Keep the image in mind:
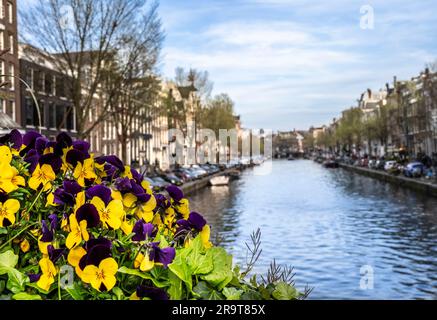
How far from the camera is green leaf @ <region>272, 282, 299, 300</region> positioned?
7.64ft

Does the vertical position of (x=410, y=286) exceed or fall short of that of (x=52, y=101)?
it falls short

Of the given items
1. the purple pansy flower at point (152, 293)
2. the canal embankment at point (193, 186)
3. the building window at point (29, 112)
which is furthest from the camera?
the canal embankment at point (193, 186)

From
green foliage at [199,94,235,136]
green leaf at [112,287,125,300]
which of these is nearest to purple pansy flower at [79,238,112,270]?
green leaf at [112,287,125,300]

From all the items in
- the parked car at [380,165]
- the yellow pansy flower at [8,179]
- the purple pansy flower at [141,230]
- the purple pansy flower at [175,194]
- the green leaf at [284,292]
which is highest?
the yellow pansy flower at [8,179]

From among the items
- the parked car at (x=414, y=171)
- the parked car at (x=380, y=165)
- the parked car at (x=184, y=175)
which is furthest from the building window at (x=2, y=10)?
the parked car at (x=380, y=165)

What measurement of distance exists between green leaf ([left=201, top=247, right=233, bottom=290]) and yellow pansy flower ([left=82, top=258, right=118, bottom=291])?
1.15 feet

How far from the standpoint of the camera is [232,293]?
88.8 inches

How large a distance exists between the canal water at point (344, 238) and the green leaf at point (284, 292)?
1774mm

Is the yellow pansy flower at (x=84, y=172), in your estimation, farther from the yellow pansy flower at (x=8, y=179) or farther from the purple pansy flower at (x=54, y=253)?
the purple pansy flower at (x=54, y=253)

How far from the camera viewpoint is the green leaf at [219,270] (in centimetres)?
229
